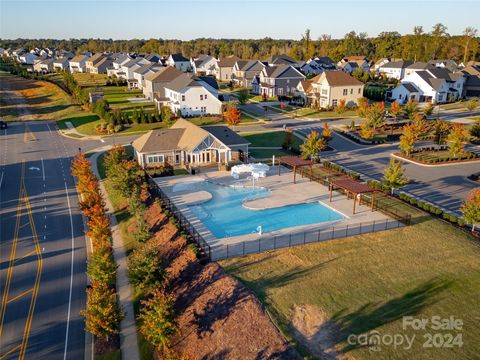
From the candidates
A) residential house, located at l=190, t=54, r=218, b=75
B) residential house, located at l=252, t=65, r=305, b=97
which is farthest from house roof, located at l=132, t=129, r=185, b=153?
residential house, located at l=190, t=54, r=218, b=75

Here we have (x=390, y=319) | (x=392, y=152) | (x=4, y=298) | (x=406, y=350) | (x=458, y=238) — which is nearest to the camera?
(x=406, y=350)

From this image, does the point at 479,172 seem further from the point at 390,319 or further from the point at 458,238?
the point at 390,319

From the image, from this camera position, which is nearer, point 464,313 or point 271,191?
point 464,313

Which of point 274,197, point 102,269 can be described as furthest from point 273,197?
point 102,269

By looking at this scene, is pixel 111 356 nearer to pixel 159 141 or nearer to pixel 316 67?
pixel 159 141

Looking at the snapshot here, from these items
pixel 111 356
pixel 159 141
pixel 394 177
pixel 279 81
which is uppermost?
pixel 279 81

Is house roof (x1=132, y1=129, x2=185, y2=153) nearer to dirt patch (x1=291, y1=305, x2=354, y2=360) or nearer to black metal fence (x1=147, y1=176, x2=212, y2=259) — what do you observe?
black metal fence (x1=147, y1=176, x2=212, y2=259)

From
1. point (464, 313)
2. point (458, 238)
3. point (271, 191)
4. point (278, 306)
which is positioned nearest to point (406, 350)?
point (464, 313)

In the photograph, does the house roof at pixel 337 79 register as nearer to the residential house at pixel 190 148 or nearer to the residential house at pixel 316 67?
the residential house at pixel 316 67
